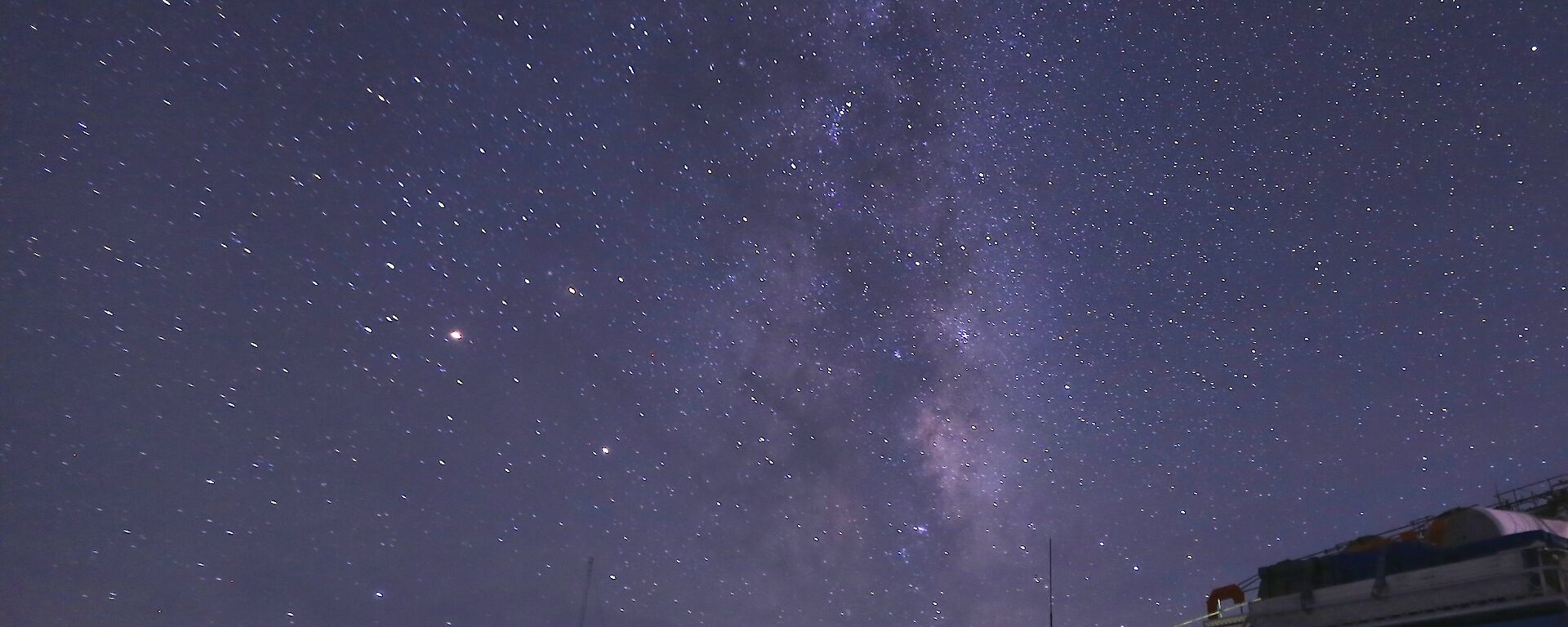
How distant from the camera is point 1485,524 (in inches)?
953

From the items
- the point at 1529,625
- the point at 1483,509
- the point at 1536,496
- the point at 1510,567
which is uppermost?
the point at 1536,496

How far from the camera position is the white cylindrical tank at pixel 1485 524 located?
78.6 feet

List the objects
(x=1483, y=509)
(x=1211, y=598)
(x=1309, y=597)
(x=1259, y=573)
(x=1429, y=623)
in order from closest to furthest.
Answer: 1. (x=1429, y=623)
2. (x=1483, y=509)
3. (x=1309, y=597)
4. (x=1259, y=573)
5. (x=1211, y=598)

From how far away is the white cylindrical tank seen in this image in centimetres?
2395

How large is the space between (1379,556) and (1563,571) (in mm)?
4562

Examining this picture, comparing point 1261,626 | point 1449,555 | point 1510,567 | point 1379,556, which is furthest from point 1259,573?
point 1510,567

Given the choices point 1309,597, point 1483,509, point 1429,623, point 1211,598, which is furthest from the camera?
point 1211,598

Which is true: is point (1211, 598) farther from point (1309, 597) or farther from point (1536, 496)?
point (1536, 496)

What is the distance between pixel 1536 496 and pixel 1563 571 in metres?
10.4

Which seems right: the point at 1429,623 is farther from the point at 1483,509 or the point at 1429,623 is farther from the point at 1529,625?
the point at 1483,509

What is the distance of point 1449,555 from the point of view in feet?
78.0

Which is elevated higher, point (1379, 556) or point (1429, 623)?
point (1379, 556)

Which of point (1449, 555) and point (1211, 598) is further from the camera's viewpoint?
point (1211, 598)

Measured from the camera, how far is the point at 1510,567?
71.8ft
